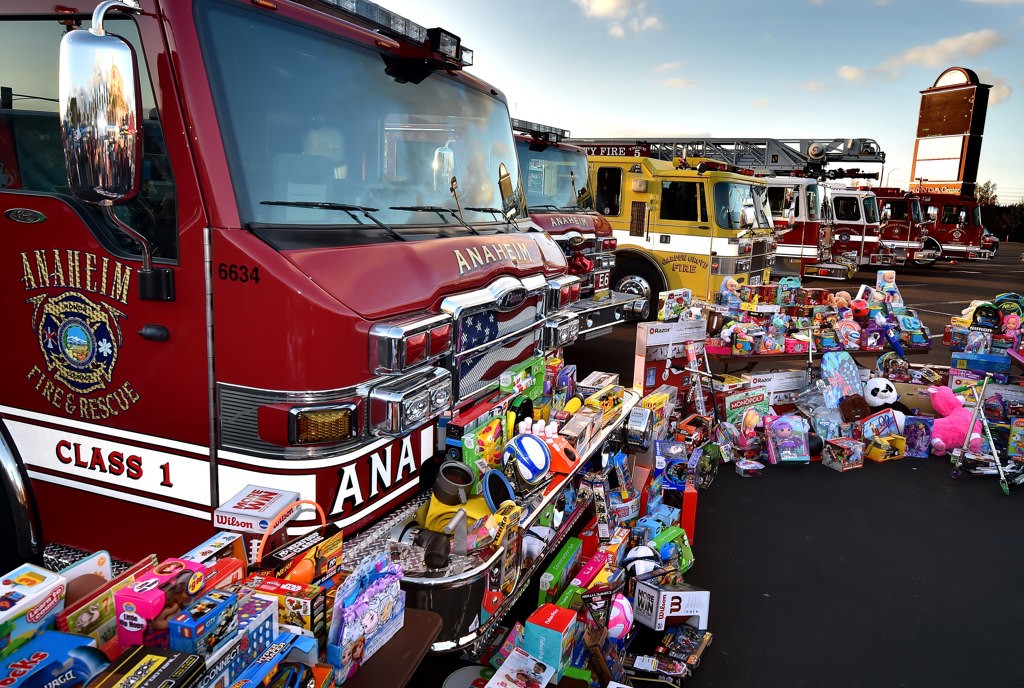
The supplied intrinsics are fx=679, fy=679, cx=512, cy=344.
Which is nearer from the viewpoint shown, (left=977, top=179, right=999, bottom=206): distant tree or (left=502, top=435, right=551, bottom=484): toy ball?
(left=502, top=435, right=551, bottom=484): toy ball

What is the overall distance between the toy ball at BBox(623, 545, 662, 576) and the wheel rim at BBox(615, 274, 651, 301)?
24.2 ft

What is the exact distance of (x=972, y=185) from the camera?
38.5 metres

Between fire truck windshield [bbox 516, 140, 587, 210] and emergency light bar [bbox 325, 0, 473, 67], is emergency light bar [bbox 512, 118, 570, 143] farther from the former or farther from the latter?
emergency light bar [bbox 325, 0, 473, 67]

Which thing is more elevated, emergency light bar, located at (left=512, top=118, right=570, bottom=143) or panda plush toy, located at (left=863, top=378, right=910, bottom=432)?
emergency light bar, located at (left=512, top=118, right=570, bottom=143)

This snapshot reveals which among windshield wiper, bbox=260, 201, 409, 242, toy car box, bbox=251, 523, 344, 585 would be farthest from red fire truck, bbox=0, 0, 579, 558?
toy car box, bbox=251, 523, 344, 585

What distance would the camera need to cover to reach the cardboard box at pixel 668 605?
A: 3.51 meters

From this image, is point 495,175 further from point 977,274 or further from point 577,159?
point 977,274

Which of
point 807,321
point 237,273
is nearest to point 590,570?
point 237,273

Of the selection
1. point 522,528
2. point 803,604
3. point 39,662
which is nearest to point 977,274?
point 803,604

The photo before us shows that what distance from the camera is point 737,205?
10578 millimetres

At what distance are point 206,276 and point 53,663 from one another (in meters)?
1.23

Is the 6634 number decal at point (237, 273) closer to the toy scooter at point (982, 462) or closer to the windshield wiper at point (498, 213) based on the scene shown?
the windshield wiper at point (498, 213)

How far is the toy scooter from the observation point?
19.1 feet

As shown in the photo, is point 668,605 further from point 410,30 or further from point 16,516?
point 410,30
